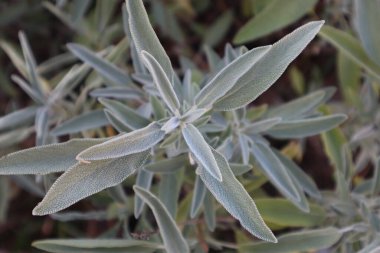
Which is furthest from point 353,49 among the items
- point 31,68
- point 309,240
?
point 31,68

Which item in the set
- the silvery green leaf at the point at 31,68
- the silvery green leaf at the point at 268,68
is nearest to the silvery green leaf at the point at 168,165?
the silvery green leaf at the point at 268,68

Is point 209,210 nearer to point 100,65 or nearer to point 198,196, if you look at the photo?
point 198,196

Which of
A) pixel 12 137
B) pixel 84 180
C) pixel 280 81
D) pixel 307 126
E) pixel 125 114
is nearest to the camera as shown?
pixel 84 180

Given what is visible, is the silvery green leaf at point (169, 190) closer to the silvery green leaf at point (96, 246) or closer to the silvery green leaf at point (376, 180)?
the silvery green leaf at point (96, 246)

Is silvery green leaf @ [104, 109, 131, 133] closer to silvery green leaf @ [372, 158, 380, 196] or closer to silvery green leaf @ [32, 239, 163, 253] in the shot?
silvery green leaf @ [32, 239, 163, 253]

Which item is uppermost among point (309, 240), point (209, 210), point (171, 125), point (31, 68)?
point (31, 68)

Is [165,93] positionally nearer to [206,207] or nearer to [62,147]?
[62,147]

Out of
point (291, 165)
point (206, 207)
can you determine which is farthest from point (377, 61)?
point (206, 207)
